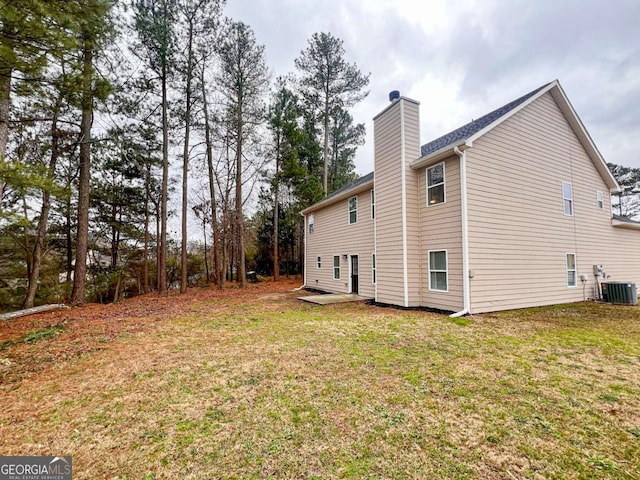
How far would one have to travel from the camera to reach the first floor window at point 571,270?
361 inches

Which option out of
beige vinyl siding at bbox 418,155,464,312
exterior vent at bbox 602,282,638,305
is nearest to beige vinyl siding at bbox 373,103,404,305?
beige vinyl siding at bbox 418,155,464,312

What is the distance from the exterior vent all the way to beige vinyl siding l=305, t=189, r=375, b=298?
7726 mm

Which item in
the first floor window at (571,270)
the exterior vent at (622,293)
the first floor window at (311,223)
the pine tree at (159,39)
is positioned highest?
the pine tree at (159,39)

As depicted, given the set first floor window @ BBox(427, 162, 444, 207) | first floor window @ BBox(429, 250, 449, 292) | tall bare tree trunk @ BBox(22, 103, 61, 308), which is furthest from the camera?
tall bare tree trunk @ BBox(22, 103, 61, 308)

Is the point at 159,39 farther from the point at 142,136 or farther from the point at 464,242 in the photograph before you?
the point at 464,242

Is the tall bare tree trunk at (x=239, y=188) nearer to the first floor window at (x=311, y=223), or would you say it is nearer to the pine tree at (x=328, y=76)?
the first floor window at (x=311, y=223)

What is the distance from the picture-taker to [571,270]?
9.26 metres

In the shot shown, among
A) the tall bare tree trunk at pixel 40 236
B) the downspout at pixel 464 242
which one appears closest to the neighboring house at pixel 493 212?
the downspout at pixel 464 242

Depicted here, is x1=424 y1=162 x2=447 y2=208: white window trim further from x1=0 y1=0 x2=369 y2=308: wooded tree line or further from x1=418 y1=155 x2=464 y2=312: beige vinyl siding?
x1=0 y1=0 x2=369 y2=308: wooded tree line

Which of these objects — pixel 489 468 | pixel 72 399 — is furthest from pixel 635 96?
pixel 72 399

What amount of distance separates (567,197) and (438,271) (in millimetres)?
5902

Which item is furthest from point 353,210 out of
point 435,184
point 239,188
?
point 239,188

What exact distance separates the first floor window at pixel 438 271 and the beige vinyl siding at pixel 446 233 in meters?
0.11

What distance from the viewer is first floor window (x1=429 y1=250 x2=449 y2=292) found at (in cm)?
759
